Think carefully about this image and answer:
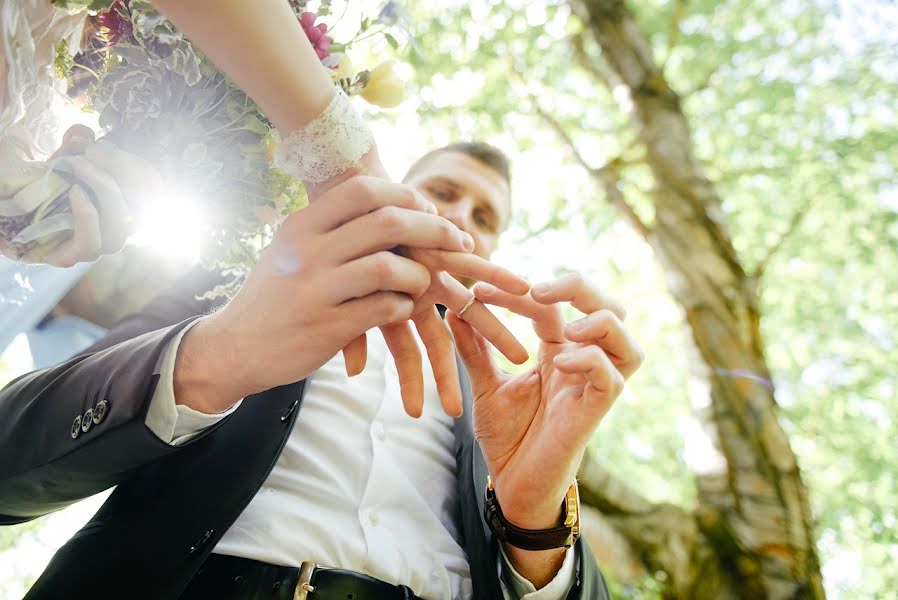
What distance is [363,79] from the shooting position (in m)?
1.36

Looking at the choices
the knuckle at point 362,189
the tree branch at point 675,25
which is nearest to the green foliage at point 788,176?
the tree branch at point 675,25

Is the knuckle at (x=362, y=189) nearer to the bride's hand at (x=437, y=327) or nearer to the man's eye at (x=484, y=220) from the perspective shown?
the bride's hand at (x=437, y=327)

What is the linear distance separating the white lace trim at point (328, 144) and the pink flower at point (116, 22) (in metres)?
0.55

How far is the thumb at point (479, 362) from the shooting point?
4.96ft

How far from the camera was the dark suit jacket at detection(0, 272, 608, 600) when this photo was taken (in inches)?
49.1

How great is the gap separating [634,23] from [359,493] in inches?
191

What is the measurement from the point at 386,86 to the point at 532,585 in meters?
1.71

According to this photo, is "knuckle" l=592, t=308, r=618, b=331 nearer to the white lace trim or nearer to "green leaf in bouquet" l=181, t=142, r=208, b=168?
the white lace trim

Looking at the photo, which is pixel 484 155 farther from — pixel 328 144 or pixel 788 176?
pixel 788 176

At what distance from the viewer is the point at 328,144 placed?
1014mm

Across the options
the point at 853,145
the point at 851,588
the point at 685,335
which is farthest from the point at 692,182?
the point at 851,588

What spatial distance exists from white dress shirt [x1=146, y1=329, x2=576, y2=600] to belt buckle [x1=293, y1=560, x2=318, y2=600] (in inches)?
1.7

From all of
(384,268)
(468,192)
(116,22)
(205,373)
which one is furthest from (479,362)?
(468,192)

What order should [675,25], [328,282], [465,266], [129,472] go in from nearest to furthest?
[328,282] < [465,266] < [129,472] < [675,25]
